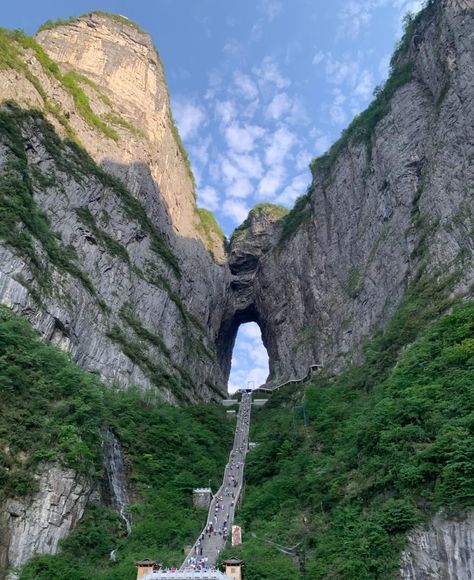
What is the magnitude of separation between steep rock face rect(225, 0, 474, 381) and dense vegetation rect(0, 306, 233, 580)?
1683 centimetres

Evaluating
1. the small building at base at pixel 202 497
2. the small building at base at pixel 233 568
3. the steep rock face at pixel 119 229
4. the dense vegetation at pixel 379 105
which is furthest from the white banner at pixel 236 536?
the dense vegetation at pixel 379 105

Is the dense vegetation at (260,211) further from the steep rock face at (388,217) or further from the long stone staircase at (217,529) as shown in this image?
the long stone staircase at (217,529)

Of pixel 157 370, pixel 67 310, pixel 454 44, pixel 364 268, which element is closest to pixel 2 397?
pixel 67 310

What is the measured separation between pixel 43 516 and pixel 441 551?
43.7ft

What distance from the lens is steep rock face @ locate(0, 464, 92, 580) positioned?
19.3 m

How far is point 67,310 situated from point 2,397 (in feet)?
38.7

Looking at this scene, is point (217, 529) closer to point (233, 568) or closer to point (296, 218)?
point (233, 568)

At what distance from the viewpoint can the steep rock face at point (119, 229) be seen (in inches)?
1400

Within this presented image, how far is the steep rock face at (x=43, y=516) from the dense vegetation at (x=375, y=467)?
6536 millimetres

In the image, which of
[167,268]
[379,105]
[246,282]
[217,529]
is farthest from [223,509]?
[246,282]

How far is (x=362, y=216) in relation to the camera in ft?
→ 160

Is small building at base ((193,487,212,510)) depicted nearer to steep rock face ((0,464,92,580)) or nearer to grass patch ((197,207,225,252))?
steep rock face ((0,464,92,580))

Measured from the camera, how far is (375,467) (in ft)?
63.2

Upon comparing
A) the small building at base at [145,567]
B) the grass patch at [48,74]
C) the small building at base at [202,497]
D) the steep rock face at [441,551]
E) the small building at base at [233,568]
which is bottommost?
the small building at base at [145,567]
